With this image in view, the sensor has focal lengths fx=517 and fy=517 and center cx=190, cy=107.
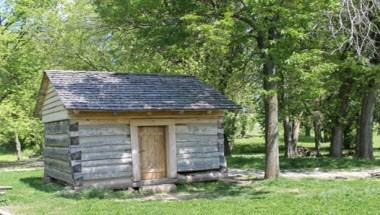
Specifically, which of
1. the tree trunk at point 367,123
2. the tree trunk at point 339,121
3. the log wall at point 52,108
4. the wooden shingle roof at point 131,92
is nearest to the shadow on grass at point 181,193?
the log wall at point 52,108

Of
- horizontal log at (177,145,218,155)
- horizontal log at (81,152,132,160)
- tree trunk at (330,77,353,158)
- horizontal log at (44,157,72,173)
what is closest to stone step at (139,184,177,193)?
horizontal log at (81,152,132,160)

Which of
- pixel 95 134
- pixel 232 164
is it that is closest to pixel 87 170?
pixel 95 134

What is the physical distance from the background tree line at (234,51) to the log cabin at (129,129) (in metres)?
1.73

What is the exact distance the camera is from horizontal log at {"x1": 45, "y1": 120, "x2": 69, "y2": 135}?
A: 626 inches

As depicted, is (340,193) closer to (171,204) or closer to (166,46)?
(171,204)

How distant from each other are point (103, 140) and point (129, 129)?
0.93 metres

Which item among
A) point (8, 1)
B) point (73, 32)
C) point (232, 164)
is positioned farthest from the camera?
point (8, 1)

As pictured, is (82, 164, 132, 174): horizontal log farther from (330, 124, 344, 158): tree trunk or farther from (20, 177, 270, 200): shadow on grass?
(330, 124, 344, 158): tree trunk

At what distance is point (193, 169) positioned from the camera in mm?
17094

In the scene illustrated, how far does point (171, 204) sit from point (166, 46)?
679cm

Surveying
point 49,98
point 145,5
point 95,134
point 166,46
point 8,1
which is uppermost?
point 8,1

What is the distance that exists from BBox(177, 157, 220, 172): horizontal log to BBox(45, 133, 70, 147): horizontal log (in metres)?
3.64

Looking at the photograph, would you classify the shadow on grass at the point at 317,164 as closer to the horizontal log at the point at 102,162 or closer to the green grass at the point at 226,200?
the green grass at the point at 226,200

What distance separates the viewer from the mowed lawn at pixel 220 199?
11031 mm
